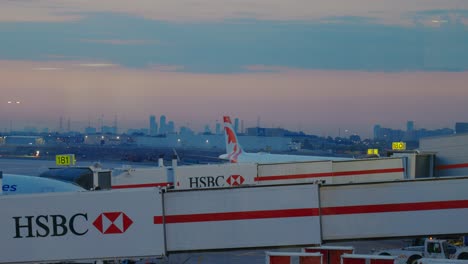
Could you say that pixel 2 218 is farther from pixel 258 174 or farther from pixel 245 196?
pixel 258 174

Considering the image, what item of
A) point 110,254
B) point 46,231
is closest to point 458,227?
point 110,254

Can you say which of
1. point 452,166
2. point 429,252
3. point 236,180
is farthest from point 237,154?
point 429,252

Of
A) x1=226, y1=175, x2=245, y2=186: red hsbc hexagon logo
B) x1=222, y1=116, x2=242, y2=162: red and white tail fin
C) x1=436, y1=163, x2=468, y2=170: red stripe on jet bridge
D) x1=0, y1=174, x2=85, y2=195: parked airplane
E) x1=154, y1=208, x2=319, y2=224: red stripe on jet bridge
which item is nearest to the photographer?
x1=154, y1=208, x2=319, y2=224: red stripe on jet bridge

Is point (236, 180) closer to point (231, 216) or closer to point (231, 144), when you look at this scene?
point (231, 216)

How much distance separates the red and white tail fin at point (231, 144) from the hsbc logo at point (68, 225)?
204 feet

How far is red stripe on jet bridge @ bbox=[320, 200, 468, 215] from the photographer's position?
1933cm

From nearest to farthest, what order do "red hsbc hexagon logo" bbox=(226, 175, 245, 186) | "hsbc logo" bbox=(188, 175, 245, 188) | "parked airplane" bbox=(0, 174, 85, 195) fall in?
"parked airplane" bbox=(0, 174, 85, 195) → "hsbc logo" bbox=(188, 175, 245, 188) → "red hsbc hexagon logo" bbox=(226, 175, 245, 186)

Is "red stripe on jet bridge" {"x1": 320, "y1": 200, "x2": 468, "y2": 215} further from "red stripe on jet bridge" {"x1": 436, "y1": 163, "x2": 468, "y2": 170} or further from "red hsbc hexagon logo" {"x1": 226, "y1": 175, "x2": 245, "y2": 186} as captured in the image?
"red hsbc hexagon logo" {"x1": 226, "y1": 175, "x2": 245, "y2": 186}

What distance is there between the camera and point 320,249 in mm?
22312

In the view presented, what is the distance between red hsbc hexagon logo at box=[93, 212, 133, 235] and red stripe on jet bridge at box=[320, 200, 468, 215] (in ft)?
16.8

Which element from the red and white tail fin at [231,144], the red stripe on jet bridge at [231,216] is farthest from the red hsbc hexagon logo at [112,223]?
the red and white tail fin at [231,144]

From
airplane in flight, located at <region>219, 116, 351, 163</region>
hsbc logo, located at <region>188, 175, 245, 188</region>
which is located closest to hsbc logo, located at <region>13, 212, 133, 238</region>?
hsbc logo, located at <region>188, 175, 245, 188</region>

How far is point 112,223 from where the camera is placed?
744 inches

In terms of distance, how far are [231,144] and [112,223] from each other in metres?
69.5
